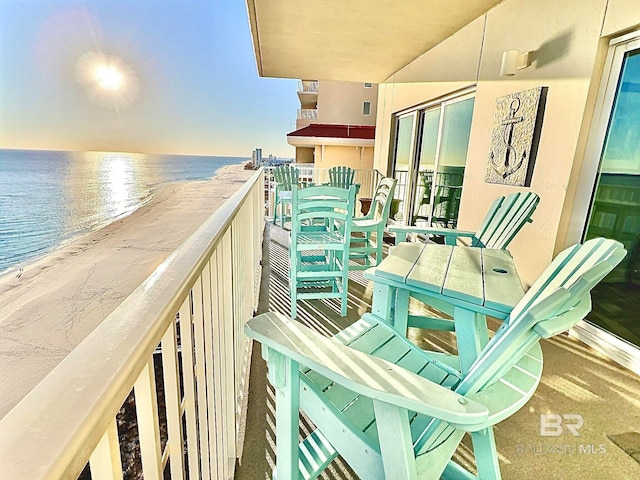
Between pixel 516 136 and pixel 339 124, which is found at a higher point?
pixel 339 124

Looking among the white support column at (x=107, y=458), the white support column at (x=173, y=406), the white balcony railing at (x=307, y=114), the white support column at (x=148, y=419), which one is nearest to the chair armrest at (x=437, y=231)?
the white support column at (x=173, y=406)

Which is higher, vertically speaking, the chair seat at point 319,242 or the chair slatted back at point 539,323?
the chair slatted back at point 539,323

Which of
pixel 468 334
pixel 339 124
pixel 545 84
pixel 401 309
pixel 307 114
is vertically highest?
pixel 307 114

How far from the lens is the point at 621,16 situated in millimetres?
2164

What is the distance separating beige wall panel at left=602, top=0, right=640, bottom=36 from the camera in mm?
2080

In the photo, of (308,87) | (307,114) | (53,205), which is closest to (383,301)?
(307,114)

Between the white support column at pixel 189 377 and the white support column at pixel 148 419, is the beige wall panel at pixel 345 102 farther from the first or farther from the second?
the white support column at pixel 148 419

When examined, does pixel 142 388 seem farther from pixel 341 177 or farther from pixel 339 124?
pixel 339 124

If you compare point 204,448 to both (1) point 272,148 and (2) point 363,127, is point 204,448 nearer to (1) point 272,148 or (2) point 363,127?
(2) point 363,127

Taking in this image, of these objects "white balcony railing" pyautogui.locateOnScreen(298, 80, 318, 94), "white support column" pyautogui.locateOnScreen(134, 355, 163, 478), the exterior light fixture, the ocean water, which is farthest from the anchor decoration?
"white balcony railing" pyautogui.locateOnScreen(298, 80, 318, 94)

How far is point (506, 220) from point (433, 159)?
2673 millimetres

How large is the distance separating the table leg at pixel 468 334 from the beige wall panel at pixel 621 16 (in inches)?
86.3

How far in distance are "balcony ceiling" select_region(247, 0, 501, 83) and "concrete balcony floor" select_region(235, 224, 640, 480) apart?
10.2 feet

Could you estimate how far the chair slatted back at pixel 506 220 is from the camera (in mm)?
2209
